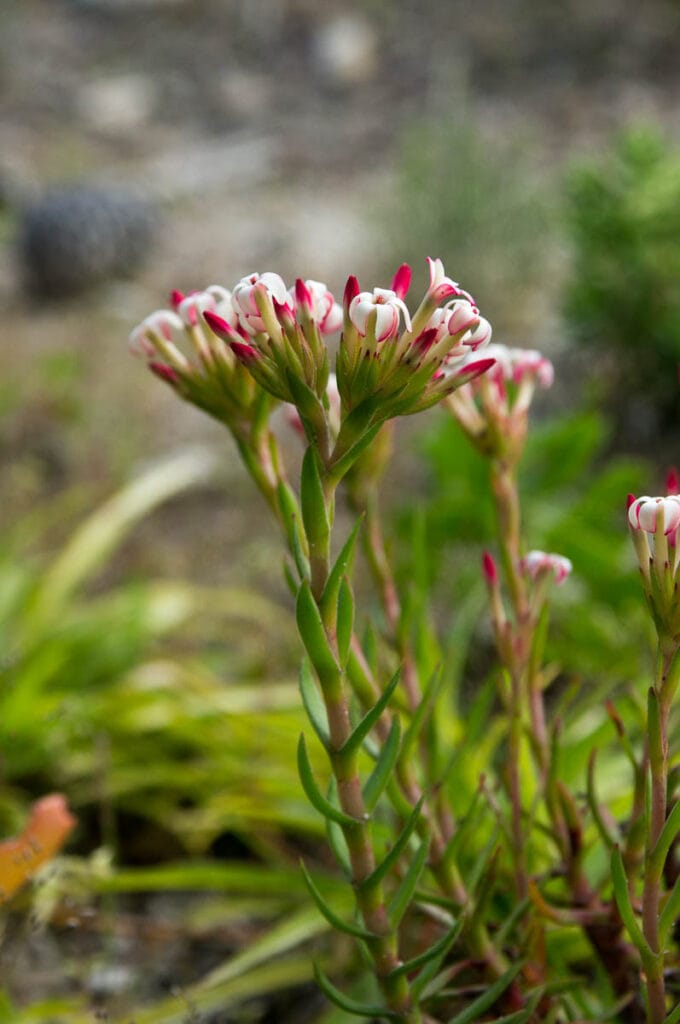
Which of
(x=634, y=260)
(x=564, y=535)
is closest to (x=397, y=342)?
(x=564, y=535)

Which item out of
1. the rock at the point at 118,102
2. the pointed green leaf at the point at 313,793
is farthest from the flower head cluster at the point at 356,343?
the rock at the point at 118,102

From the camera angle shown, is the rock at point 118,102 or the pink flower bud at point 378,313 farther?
the rock at point 118,102

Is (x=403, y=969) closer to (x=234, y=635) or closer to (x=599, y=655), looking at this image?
(x=599, y=655)

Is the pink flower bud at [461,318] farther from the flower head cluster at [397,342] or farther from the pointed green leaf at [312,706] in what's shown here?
the pointed green leaf at [312,706]

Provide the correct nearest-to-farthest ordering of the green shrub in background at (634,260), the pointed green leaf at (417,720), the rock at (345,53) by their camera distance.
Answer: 1. the pointed green leaf at (417,720)
2. the green shrub in background at (634,260)
3. the rock at (345,53)

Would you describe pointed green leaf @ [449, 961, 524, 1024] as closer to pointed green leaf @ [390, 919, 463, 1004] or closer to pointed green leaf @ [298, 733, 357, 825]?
pointed green leaf @ [390, 919, 463, 1004]

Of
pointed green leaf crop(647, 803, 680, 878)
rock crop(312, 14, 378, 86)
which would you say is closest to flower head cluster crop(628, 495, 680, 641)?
pointed green leaf crop(647, 803, 680, 878)

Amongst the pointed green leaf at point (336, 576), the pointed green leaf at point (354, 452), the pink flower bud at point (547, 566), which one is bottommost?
the pointed green leaf at point (336, 576)
